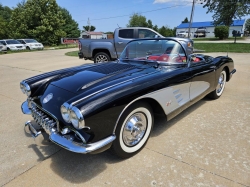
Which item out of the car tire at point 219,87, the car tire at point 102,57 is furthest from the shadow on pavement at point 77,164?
the car tire at point 102,57

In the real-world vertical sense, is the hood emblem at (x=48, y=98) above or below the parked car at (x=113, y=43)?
below

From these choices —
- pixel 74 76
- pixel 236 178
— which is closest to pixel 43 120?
pixel 74 76

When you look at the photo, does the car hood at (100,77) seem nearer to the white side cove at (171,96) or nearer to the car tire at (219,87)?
the white side cove at (171,96)

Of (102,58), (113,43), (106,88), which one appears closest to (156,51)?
(106,88)

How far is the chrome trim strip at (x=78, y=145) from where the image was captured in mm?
1809

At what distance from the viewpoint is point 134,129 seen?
2289 mm

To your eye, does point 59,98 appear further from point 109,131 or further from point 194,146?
point 194,146

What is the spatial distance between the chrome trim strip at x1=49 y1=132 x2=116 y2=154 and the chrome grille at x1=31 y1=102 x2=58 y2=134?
6.0 inches

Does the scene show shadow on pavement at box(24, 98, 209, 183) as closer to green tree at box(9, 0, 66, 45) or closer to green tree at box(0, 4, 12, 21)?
green tree at box(9, 0, 66, 45)

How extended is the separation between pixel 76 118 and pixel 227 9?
39520 millimetres

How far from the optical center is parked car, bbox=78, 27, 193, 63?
7.89 metres

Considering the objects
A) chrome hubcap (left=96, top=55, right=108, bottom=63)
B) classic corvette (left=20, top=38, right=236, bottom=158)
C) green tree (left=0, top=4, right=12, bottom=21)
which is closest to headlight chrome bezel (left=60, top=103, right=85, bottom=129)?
classic corvette (left=20, top=38, right=236, bottom=158)

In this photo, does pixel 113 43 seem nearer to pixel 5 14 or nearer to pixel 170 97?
pixel 170 97

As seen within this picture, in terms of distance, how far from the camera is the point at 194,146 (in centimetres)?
253
